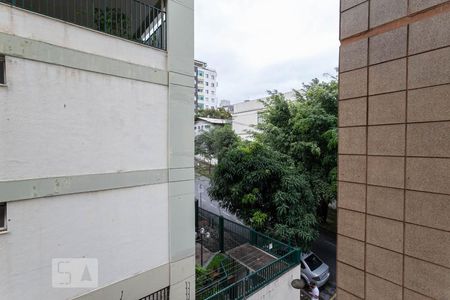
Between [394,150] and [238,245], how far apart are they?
8041 mm

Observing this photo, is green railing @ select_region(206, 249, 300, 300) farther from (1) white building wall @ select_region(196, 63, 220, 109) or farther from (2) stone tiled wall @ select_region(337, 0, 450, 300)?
(1) white building wall @ select_region(196, 63, 220, 109)

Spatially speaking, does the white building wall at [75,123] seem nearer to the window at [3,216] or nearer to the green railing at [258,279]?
the window at [3,216]

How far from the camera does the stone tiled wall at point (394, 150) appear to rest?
2639 mm

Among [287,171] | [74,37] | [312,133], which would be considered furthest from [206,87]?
[74,37]

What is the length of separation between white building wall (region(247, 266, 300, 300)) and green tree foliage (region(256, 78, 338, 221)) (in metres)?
4.44

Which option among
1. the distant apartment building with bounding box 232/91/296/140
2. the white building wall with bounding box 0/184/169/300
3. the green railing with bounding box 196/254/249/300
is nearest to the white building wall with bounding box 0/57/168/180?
the white building wall with bounding box 0/184/169/300

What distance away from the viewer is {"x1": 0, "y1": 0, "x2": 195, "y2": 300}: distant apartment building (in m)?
3.58

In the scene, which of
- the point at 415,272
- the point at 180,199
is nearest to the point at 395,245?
the point at 415,272

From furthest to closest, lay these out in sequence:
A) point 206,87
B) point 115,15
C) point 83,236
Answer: point 206,87 → point 115,15 → point 83,236

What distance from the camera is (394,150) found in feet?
9.82

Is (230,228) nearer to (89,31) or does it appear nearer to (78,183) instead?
(78,183)

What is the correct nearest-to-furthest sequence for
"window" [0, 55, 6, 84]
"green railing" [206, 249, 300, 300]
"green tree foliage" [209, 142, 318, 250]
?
"window" [0, 55, 6, 84]
"green railing" [206, 249, 300, 300]
"green tree foliage" [209, 142, 318, 250]

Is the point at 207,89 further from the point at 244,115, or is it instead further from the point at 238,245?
the point at 238,245

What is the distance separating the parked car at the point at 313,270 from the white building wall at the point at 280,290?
1811 mm
